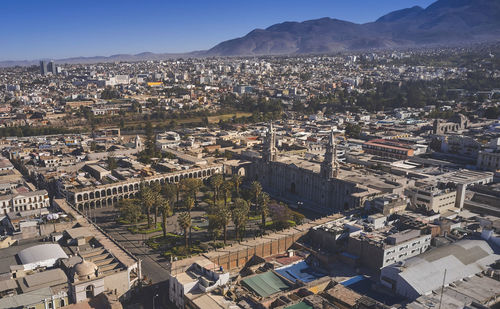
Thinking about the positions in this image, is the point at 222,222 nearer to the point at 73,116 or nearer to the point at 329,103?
the point at 73,116

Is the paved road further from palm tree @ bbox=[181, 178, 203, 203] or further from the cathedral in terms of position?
the cathedral

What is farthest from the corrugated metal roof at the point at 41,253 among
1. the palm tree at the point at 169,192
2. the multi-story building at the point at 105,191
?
the multi-story building at the point at 105,191

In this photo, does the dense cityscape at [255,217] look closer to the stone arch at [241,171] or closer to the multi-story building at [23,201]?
the multi-story building at [23,201]

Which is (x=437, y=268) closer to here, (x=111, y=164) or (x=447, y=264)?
(x=447, y=264)

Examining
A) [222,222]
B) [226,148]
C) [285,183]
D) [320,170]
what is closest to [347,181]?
[320,170]

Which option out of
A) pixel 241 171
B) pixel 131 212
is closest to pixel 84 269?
pixel 131 212
